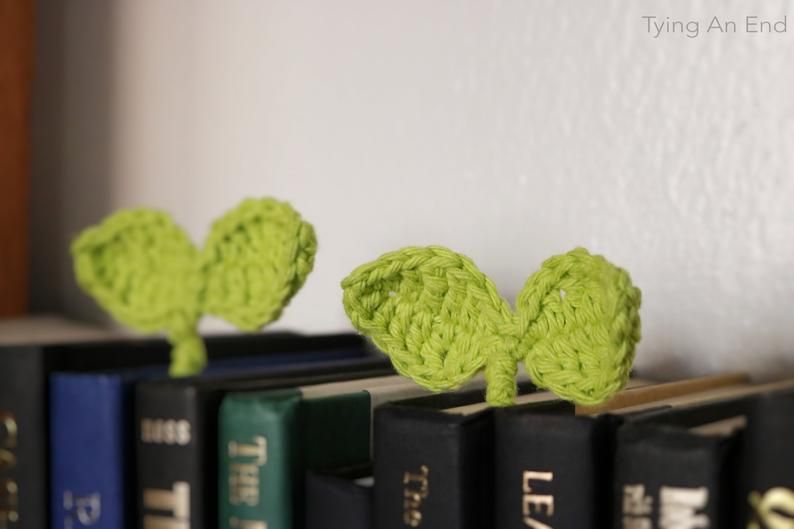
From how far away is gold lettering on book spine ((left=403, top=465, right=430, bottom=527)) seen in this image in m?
0.42

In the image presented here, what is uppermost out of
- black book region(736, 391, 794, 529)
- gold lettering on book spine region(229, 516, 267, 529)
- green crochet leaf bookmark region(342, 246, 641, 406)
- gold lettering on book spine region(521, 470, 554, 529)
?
green crochet leaf bookmark region(342, 246, 641, 406)

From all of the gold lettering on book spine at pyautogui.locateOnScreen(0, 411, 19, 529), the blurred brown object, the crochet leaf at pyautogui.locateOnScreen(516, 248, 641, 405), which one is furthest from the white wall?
the gold lettering on book spine at pyautogui.locateOnScreen(0, 411, 19, 529)

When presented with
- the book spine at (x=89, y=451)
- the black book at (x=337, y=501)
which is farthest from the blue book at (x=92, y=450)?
the black book at (x=337, y=501)

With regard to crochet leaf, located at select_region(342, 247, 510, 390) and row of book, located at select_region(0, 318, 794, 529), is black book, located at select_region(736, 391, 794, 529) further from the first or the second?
crochet leaf, located at select_region(342, 247, 510, 390)

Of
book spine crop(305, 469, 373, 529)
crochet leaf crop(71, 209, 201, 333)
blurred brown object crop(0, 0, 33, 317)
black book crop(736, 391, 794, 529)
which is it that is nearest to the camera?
black book crop(736, 391, 794, 529)

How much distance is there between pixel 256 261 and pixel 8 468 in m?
0.20

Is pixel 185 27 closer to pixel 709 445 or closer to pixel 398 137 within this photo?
pixel 398 137

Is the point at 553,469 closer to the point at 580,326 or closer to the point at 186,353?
the point at 580,326

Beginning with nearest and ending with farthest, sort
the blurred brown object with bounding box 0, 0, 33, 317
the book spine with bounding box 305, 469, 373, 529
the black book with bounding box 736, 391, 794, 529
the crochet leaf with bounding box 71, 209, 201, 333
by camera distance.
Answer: the black book with bounding box 736, 391, 794, 529 → the book spine with bounding box 305, 469, 373, 529 → the crochet leaf with bounding box 71, 209, 201, 333 → the blurred brown object with bounding box 0, 0, 33, 317

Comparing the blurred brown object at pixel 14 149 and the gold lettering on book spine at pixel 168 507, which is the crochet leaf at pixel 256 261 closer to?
the gold lettering on book spine at pixel 168 507

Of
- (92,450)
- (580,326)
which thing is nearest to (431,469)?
(580,326)

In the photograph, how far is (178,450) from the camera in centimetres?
49

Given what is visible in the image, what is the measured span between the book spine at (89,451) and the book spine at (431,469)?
0.17 meters

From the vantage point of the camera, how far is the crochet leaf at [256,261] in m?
0.52
